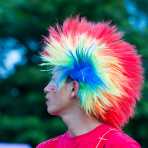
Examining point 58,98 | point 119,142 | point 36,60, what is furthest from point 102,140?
point 36,60

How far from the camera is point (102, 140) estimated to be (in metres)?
3.09

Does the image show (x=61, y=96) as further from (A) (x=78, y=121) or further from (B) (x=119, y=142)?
(B) (x=119, y=142)

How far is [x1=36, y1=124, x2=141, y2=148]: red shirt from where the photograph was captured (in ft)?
10.00

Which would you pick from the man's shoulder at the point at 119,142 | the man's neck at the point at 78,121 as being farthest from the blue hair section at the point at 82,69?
the man's shoulder at the point at 119,142

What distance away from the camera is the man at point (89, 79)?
3.19 metres

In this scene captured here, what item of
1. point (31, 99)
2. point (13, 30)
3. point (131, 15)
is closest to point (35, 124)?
point (31, 99)

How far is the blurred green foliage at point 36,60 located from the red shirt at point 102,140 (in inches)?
217

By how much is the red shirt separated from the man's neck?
28mm

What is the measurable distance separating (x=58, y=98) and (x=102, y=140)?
0.28m

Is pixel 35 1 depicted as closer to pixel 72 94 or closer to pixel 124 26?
pixel 124 26

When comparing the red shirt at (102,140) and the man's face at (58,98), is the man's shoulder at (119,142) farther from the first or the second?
the man's face at (58,98)

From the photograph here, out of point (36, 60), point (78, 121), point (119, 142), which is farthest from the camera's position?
point (36, 60)

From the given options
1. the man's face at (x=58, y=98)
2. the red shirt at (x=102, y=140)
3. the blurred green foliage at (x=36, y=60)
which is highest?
the man's face at (x=58, y=98)

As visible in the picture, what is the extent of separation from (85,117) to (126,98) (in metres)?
0.20
